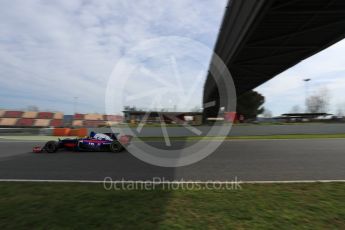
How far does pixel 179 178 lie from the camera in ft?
22.9

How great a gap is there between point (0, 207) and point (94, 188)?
167 cm

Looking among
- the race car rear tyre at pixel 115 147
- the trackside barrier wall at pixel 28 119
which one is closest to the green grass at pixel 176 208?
the race car rear tyre at pixel 115 147

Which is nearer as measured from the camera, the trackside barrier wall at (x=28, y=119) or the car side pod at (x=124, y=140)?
the car side pod at (x=124, y=140)

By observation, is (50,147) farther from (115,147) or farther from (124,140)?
(124,140)

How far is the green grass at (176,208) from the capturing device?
156 inches

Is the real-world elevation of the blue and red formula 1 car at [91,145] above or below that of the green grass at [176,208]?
above

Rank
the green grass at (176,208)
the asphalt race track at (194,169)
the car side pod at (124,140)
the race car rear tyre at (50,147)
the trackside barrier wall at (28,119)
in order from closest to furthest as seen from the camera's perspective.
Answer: the green grass at (176,208)
the asphalt race track at (194,169)
the race car rear tyre at (50,147)
the car side pod at (124,140)
the trackside barrier wall at (28,119)

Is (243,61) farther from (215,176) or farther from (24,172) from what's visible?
(24,172)

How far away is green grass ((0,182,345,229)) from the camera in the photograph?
3.95m

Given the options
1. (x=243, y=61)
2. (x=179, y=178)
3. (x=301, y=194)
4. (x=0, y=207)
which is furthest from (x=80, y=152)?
(x=243, y=61)

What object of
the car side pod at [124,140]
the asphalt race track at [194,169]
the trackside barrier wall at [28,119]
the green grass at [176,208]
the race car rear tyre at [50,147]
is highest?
the trackside barrier wall at [28,119]

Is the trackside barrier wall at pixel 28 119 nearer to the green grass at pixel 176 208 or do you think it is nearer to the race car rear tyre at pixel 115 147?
the race car rear tyre at pixel 115 147

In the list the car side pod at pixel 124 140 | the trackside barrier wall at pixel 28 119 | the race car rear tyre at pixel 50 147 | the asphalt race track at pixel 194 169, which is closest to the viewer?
the asphalt race track at pixel 194 169

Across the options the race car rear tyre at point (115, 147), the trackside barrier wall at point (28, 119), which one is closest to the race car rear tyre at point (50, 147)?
the race car rear tyre at point (115, 147)
